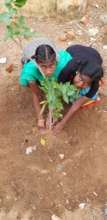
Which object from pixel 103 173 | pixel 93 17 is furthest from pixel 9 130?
pixel 93 17

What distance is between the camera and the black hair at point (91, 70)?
8.23 feet

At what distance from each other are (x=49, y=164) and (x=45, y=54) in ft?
2.51

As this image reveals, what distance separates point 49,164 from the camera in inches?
109

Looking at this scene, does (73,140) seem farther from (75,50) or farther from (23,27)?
(23,27)

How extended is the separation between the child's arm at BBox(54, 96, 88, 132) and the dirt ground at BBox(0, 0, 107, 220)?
6cm

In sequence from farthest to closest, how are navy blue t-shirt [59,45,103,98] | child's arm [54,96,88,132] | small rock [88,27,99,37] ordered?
small rock [88,27,99,37], child's arm [54,96,88,132], navy blue t-shirt [59,45,103,98]

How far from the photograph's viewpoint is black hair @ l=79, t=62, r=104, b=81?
98.7 inches

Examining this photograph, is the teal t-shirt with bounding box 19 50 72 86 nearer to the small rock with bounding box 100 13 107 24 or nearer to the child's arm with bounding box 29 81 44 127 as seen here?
the child's arm with bounding box 29 81 44 127

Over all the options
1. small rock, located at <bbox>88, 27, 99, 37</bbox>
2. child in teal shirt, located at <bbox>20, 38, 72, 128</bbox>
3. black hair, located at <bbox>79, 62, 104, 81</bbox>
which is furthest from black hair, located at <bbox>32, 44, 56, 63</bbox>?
small rock, located at <bbox>88, 27, 99, 37</bbox>

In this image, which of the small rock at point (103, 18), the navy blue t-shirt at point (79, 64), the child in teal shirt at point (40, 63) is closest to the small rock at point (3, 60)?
the child in teal shirt at point (40, 63)

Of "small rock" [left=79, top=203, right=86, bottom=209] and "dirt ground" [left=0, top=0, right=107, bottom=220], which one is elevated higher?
"dirt ground" [left=0, top=0, right=107, bottom=220]

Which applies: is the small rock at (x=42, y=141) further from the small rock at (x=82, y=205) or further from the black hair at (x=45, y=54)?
the black hair at (x=45, y=54)

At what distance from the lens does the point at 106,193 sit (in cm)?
266

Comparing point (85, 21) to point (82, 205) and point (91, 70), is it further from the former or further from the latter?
point (82, 205)
